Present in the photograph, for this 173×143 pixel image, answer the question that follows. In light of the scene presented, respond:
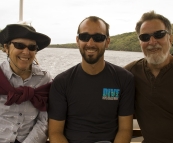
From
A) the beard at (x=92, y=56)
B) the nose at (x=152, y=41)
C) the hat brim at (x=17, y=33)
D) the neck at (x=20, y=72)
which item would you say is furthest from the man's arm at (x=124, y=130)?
the hat brim at (x=17, y=33)

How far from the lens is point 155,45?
209cm

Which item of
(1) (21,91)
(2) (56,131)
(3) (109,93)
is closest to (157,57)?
(3) (109,93)

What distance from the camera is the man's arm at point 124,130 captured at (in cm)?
198

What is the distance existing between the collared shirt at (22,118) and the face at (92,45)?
0.45 m

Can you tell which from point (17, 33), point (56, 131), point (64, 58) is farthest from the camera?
point (64, 58)

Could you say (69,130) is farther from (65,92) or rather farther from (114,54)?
(114,54)

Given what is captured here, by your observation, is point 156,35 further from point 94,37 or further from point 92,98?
point 92,98

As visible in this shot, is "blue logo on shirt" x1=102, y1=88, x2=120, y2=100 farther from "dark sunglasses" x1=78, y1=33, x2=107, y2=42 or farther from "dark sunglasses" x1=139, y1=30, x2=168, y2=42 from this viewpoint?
"dark sunglasses" x1=139, y1=30, x2=168, y2=42

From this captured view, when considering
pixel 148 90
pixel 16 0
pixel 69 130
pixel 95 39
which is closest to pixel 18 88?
pixel 69 130

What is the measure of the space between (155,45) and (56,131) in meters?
1.16

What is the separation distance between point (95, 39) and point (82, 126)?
764 millimetres

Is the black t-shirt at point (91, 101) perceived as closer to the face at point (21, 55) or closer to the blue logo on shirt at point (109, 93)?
the blue logo on shirt at point (109, 93)

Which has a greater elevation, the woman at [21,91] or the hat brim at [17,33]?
the hat brim at [17,33]

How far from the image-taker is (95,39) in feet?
6.54
